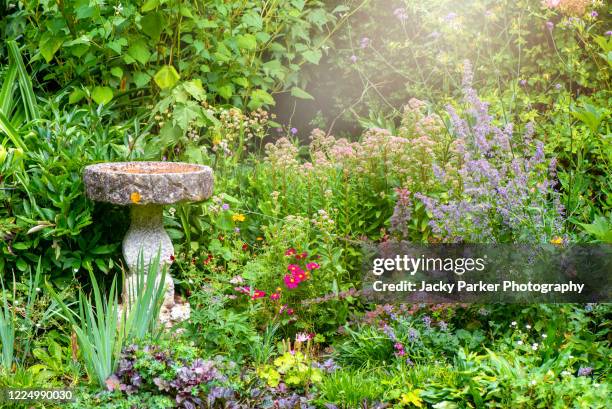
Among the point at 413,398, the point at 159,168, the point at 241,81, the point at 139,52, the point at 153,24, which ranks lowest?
the point at 413,398

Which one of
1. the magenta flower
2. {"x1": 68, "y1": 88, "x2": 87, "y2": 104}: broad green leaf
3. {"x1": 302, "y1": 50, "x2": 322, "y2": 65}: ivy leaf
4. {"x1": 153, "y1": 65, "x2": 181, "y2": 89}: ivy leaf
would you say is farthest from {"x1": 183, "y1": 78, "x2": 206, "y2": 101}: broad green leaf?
the magenta flower

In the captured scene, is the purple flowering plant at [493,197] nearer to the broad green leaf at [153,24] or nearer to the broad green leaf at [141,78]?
the broad green leaf at [153,24]

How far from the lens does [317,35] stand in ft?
22.4

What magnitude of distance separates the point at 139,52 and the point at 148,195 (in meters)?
1.41

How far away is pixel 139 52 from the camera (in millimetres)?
5180

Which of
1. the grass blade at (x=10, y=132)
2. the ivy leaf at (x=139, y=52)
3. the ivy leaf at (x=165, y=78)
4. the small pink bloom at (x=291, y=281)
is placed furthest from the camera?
the ivy leaf at (x=165, y=78)

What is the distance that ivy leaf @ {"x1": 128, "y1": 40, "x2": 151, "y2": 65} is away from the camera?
5176mm

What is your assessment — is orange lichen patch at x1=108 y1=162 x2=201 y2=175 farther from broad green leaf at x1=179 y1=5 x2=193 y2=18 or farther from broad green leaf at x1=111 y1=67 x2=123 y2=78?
broad green leaf at x1=179 y1=5 x2=193 y2=18

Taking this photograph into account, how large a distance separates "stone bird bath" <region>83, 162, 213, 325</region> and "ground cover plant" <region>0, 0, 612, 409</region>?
0.61 ft

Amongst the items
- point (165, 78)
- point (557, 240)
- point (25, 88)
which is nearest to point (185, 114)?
point (165, 78)

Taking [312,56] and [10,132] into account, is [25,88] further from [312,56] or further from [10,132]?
[312,56]

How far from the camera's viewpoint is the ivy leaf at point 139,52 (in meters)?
5.18

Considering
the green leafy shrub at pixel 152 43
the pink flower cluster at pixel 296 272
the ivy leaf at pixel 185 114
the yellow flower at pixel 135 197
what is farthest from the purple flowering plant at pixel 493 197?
the green leafy shrub at pixel 152 43

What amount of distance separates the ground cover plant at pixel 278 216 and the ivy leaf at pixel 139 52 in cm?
2
